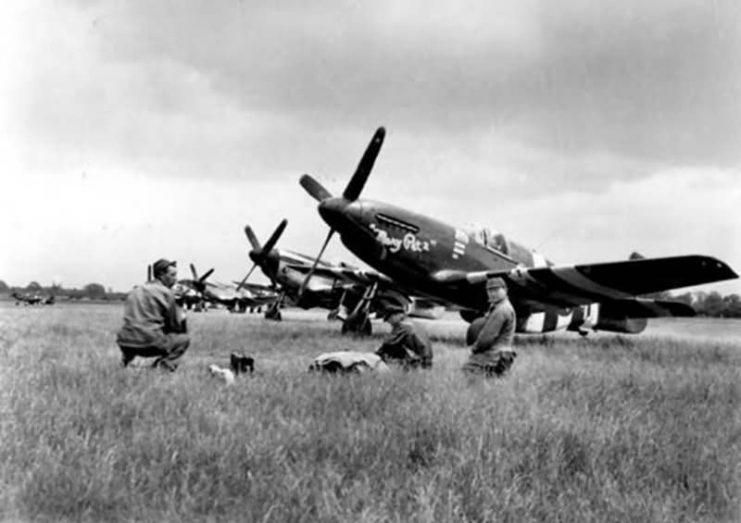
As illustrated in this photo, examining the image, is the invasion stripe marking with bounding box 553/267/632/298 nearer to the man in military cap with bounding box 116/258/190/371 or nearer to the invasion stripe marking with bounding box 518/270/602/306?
the invasion stripe marking with bounding box 518/270/602/306

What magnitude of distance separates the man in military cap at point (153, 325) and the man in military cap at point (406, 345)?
7.91 feet

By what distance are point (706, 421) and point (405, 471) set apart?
279 centimetres

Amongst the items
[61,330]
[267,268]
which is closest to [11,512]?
[61,330]

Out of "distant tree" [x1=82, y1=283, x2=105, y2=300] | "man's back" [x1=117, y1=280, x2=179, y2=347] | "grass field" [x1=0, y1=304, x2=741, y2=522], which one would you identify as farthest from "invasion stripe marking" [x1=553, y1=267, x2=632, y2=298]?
"distant tree" [x1=82, y1=283, x2=105, y2=300]

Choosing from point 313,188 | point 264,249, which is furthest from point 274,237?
point 313,188

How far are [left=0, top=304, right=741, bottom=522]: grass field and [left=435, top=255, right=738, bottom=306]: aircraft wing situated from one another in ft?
17.6

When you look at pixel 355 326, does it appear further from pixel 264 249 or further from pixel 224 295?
pixel 224 295

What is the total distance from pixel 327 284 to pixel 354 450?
1913 centimetres

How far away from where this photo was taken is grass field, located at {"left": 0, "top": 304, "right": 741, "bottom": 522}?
2686 millimetres

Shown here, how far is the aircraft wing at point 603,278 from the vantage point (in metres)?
10.2

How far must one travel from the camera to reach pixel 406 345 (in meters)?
7.27

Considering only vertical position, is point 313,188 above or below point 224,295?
above

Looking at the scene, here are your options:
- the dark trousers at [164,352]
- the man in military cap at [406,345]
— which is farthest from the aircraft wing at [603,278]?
the dark trousers at [164,352]

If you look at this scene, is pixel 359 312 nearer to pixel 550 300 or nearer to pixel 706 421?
pixel 550 300
